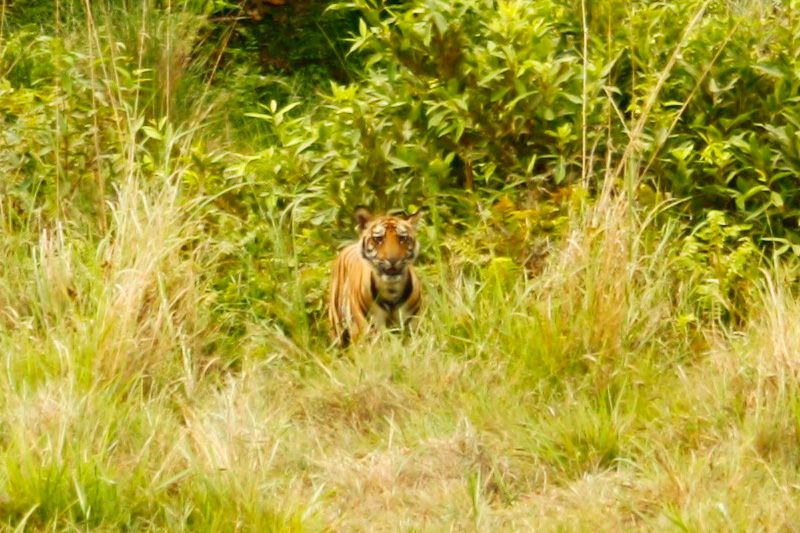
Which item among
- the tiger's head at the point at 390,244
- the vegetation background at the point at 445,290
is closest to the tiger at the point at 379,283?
the tiger's head at the point at 390,244

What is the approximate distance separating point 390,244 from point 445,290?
369 mm

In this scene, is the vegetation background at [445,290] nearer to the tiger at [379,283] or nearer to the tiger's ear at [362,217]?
the tiger at [379,283]

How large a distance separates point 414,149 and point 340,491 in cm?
251

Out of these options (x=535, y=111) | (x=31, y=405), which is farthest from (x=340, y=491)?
(x=535, y=111)

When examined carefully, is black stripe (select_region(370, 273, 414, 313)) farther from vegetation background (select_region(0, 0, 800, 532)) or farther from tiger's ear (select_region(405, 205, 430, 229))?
tiger's ear (select_region(405, 205, 430, 229))

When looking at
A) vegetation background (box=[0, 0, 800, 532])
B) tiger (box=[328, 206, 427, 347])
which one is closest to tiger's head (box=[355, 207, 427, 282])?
tiger (box=[328, 206, 427, 347])

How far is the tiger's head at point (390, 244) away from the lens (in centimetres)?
750

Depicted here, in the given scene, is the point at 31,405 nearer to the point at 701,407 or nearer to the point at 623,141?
the point at 701,407

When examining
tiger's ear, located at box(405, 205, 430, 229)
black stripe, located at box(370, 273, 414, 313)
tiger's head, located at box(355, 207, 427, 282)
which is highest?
tiger's ear, located at box(405, 205, 430, 229)

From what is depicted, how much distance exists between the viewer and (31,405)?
5863 mm

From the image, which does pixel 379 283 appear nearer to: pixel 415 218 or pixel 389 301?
pixel 389 301

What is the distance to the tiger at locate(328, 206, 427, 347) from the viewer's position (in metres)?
7.49

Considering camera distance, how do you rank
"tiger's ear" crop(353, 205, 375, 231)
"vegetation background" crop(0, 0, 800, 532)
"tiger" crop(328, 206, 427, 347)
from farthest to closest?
1. "tiger's ear" crop(353, 205, 375, 231)
2. "tiger" crop(328, 206, 427, 347)
3. "vegetation background" crop(0, 0, 800, 532)

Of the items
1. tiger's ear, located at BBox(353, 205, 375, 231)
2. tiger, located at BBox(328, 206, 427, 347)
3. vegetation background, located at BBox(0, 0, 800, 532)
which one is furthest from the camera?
tiger's ear, located at BBox(353, 205, 375, 231)
